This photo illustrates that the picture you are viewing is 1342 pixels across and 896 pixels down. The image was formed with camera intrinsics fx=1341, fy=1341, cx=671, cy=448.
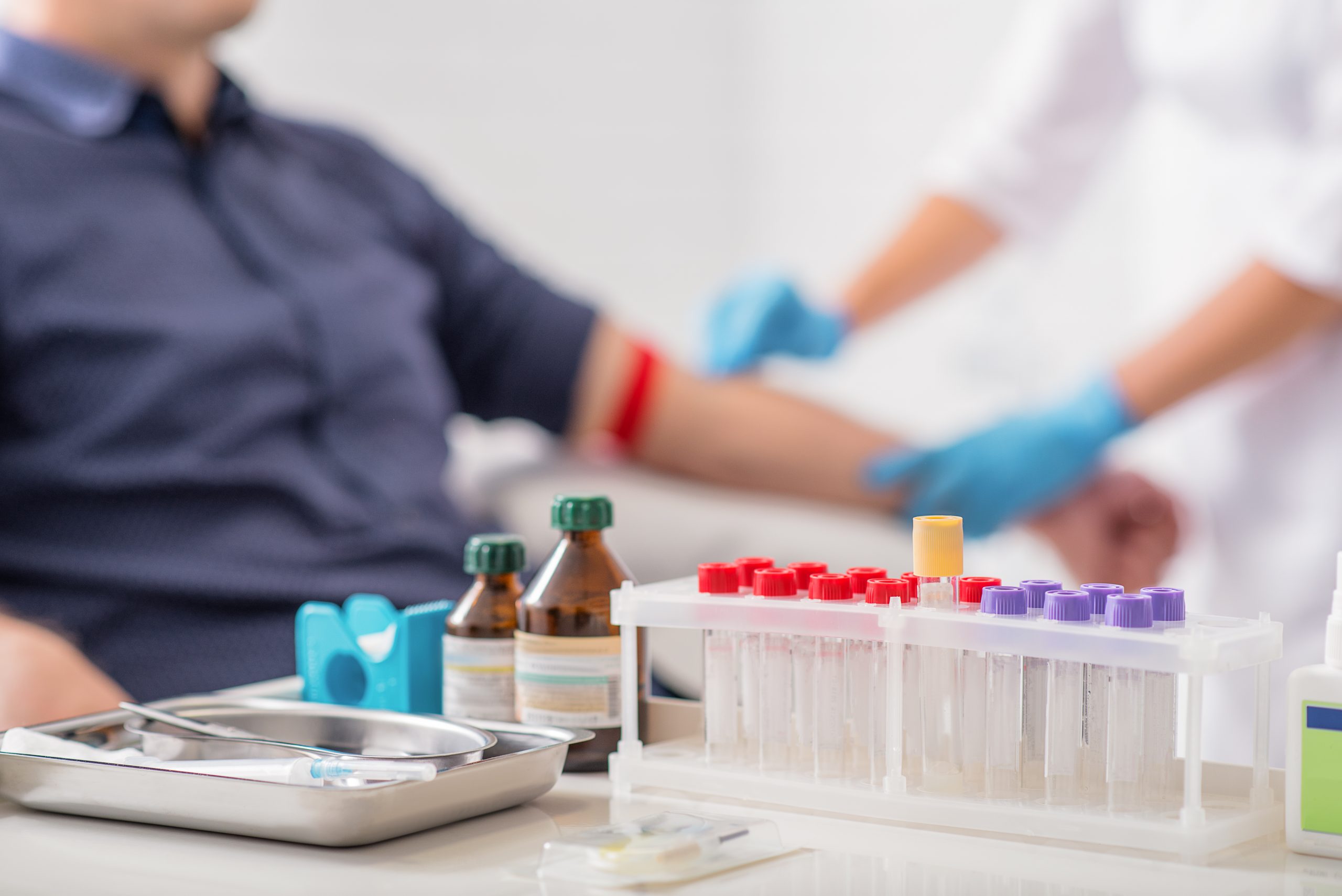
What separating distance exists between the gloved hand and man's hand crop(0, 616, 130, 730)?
94cm

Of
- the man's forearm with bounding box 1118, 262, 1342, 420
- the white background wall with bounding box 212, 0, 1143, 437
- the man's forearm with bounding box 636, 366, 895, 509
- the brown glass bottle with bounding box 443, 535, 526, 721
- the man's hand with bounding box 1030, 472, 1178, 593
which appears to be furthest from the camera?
the white background wall with bounding box 212, 0, 1143, 437

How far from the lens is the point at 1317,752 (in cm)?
54

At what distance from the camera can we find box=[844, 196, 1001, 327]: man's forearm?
1690 millimetres

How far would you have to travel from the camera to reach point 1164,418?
59.6 inches

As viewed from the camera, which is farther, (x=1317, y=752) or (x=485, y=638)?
(x=485, y=638)

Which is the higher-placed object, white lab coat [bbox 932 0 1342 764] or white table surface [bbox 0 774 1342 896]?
white lab coat [bbox 932 0 1342 764]

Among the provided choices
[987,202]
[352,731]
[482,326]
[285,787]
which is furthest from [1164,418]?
[285,787]

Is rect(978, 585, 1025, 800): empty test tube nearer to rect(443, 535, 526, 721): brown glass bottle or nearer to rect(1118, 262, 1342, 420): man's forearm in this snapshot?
rect(443, 535, 526, 721): brown glass bottle

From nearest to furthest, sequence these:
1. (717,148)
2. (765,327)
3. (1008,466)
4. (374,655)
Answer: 1. (374,655)
2. (1008,466)
3. (765,327)
4. (717,148)

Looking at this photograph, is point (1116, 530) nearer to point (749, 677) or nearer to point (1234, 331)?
Answer: point (1234, 331)

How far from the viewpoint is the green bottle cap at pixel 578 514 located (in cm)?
71

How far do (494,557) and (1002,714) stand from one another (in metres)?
0.29

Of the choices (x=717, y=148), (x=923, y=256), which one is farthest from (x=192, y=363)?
(x=717, y=148)

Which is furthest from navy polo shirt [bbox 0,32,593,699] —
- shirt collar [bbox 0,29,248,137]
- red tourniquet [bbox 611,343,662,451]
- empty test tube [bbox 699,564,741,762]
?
empty test tube [bbox 699,564,741,762]
